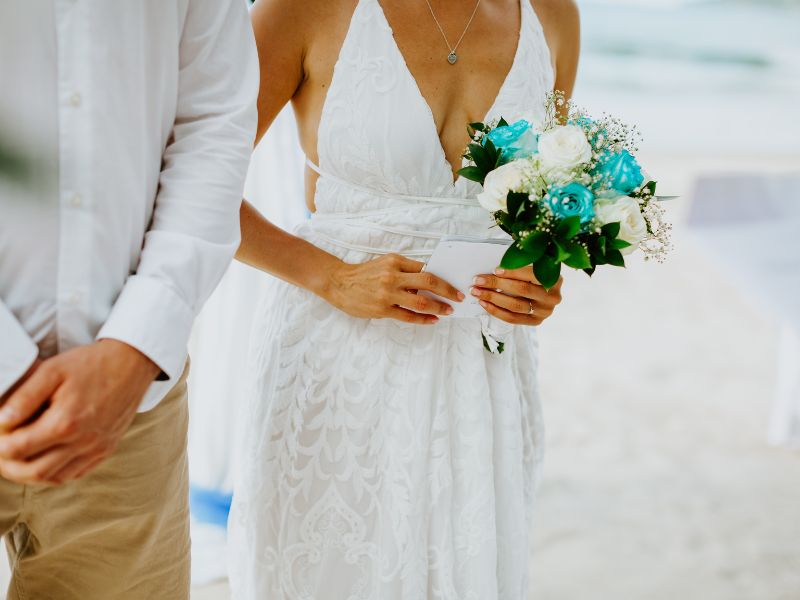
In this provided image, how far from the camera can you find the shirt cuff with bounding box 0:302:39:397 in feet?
3.40

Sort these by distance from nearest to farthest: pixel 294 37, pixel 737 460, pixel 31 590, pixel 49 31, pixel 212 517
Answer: pixel 49 31 < pixel 31 590 < pixel 294 37 < pixel 212 517 < pixel 737 460

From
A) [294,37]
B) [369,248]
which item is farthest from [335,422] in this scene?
[294,37]

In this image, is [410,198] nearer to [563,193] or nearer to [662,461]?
[563,193]

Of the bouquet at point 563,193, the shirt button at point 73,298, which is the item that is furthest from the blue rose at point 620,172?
the shirt button at point 73,298

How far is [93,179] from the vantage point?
3.71 feet

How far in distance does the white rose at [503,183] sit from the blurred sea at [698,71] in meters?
12.6

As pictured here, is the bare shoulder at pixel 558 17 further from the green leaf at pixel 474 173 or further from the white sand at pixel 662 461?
the white sand at pixel 662 461

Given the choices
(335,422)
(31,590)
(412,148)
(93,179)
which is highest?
(412,148)

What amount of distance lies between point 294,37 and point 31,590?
3.56 feet

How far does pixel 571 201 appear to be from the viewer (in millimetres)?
1418

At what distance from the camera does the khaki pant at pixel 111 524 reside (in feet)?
4.07

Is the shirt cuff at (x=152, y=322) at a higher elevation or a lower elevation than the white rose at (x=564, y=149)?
lower

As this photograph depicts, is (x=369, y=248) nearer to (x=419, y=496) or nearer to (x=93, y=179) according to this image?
(x=419, y=496)

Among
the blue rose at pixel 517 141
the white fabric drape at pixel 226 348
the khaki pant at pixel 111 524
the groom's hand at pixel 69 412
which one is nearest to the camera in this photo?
the groom's hand at pixel 69 412
